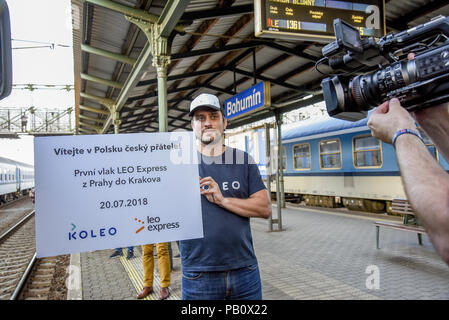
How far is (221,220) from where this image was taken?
200 cm

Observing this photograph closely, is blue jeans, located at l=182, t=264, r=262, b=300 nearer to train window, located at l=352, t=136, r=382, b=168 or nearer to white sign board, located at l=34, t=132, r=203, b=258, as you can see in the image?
white sign board, located at l=34, t=132, r=203, b=258


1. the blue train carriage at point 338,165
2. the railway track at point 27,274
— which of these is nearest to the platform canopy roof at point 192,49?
the blue train carriage at point 338,165

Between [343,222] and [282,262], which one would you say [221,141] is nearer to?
[282,262]

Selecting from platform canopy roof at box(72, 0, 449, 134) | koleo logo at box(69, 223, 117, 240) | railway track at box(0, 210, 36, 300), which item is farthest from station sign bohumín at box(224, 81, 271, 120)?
railway track at box(0, 210, 36, 300)

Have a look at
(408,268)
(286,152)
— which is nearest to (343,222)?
(408,268)

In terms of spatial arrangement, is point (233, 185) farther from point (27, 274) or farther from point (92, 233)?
point (27, 274)

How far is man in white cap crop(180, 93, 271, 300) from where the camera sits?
195 centimetres

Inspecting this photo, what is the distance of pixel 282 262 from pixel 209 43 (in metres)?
4.68

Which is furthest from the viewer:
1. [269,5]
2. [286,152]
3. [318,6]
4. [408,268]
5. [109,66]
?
[286,152]

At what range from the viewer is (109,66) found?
782cm

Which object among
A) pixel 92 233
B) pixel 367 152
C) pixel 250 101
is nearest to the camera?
pixel 92 233

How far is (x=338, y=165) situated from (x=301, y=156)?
90.7 inches

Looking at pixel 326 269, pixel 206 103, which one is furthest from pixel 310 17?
pixel 326 269

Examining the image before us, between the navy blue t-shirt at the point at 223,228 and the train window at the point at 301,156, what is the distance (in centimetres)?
1188
